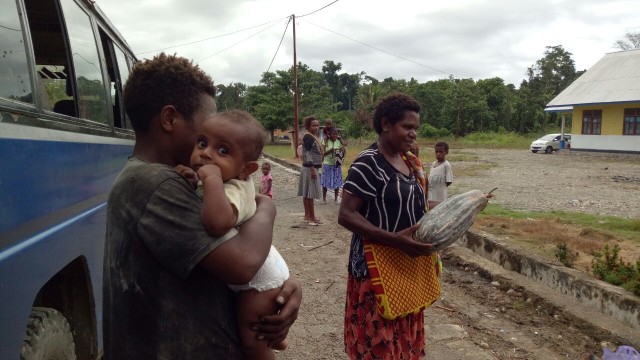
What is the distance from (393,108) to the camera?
294cm

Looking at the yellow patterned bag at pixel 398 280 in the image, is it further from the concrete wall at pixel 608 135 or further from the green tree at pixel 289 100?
the green tree at pixel 289 100

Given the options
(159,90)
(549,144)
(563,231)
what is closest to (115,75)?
(159,90)

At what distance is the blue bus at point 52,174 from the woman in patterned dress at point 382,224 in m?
1.34

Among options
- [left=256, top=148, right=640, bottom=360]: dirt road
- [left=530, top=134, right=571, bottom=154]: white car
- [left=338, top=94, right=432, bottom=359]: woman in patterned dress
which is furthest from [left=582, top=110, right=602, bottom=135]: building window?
[left=338, top=94, right=432, bottom=359]: woman in patterned dress

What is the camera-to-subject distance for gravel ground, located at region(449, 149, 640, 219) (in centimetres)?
1088

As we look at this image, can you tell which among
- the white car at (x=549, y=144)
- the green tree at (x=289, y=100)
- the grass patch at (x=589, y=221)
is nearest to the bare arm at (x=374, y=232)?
the grass patch at (x=589, y=221)

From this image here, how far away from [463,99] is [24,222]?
45795 millimetres

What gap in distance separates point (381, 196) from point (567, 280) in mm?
3139

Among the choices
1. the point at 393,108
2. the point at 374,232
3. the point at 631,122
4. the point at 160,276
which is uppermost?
the point at 631,122

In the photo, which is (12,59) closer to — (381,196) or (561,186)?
(381,196)

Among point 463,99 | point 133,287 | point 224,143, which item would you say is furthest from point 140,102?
point 463,99

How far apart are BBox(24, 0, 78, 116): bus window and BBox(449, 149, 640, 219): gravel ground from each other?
9.33 meters

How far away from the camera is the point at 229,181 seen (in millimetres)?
1433

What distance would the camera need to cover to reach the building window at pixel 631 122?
26734mm
